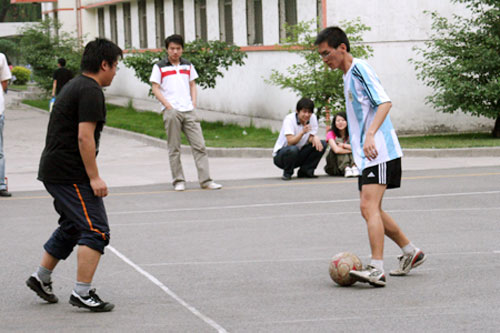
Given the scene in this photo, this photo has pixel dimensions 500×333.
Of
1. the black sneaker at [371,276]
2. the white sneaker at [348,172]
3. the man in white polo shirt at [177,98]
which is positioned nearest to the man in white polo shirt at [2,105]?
the man in white polo shirt at [177,98]

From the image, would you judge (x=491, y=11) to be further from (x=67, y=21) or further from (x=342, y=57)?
(x=67, y=21)

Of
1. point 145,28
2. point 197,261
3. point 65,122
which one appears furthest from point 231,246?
point 145,28

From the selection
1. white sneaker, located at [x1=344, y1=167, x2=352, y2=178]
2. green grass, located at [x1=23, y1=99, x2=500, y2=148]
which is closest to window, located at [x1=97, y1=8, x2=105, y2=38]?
green grass, located at [x1=23, y1=99, x2=500, y2=148]

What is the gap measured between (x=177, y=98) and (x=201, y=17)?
18.8m

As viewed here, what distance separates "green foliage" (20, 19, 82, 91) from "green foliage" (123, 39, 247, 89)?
35.0 ft

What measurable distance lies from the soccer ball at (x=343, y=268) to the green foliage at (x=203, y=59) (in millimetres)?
18308

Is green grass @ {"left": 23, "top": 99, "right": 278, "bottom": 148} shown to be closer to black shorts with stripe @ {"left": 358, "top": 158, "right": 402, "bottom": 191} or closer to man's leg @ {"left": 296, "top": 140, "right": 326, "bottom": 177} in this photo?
man's leg @ {"left": 296, "top": 140, "right": 326, "bottom": 177}

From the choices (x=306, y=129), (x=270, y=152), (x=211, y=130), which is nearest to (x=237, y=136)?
(x=211, y=130)

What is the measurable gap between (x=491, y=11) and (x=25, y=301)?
46.9 feet

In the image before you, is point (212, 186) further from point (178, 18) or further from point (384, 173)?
point (178, 18)

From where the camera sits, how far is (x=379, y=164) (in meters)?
7.05

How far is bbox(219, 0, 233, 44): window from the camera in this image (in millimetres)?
28672

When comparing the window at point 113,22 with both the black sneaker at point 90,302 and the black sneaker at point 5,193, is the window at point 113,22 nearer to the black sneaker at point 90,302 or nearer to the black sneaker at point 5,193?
the black sneaker at point 5,193

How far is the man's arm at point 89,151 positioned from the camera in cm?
625
